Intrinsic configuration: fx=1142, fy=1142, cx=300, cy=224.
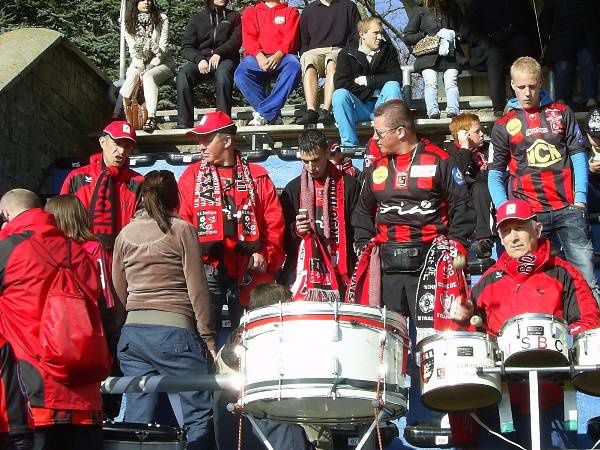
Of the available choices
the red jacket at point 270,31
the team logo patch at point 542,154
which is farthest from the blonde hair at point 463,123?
the red jacket at point 270,31

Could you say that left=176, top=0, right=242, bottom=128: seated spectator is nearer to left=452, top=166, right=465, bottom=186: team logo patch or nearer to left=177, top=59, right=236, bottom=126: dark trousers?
left=177, top=59, right=236, bottom=126: dark trousers

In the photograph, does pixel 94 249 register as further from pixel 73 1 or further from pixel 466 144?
pixel 73 1

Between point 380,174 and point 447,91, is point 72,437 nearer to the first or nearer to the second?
point 380,174

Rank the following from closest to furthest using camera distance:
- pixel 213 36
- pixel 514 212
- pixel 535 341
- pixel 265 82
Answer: pixel 535 341 < pixel 514 212 < pixel 265 82 < pixel 213 36

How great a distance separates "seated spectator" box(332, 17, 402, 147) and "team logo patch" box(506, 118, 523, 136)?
2558 mm

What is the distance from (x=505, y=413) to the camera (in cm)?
609

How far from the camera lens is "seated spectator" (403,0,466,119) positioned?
11344 mm

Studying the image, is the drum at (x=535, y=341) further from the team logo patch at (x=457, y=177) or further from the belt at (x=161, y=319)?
the belt at (x=161, y=319)

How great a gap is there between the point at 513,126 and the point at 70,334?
14.1 ft

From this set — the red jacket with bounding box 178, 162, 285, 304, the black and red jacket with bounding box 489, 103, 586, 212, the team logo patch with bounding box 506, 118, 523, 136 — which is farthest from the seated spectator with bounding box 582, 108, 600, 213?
the red jacket with bounding box 178, 162, 285, 304

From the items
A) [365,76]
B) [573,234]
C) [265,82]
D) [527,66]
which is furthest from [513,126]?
[265,82]

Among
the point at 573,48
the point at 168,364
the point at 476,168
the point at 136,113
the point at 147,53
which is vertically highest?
the point at 147,53

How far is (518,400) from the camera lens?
6.47 m

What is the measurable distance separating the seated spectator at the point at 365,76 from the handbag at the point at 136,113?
2.27 meters
